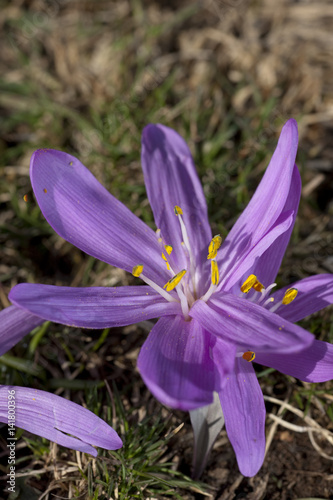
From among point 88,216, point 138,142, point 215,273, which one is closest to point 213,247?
point 215,273

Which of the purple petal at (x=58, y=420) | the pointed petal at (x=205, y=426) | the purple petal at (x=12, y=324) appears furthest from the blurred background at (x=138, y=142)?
the purple petal at (x=12, y=324)

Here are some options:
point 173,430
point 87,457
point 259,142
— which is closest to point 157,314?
point 173,430

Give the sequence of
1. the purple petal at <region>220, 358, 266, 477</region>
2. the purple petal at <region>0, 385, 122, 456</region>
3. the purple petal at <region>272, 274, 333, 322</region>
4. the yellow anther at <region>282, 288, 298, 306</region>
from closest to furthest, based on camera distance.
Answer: the purple petal at <region>220, 358, 266, 477</region>, the purple petal at <region>0, 385, 122, 456</region>, the yellow anther at <region>282, 288, 298, 306</region>, the purple petal at <region>272, 274, 333, 322</region>

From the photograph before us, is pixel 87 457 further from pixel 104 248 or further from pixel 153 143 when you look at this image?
pixel 153 143

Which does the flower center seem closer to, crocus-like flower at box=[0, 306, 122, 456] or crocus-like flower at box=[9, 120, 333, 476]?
crocus-like flower at box=[9, 120, 333, 476]

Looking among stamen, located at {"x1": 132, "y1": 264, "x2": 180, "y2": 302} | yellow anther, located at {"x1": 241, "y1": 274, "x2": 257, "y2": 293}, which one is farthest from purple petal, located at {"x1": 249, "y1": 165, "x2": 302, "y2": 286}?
stamen, located at {"x1": 132, "y1": 264, "x2": 180, "y2": 302}

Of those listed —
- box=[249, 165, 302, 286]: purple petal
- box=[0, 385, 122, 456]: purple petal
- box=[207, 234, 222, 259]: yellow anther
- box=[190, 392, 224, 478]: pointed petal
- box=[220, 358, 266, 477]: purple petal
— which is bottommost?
box=[190, 392, 224, 478]: pointed petal
